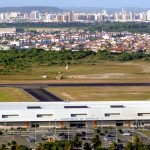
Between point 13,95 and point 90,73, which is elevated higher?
point 90,73

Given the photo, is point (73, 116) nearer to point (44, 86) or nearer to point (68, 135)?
point (68, 135)

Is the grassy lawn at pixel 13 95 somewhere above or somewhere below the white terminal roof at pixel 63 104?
below

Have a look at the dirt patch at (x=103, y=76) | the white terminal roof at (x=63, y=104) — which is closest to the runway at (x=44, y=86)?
the white terminal roof at (x=63, y=104)

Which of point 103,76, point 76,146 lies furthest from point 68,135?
point 103,76

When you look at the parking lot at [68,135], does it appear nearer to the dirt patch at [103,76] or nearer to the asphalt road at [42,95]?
the asphalt road at [42,95]

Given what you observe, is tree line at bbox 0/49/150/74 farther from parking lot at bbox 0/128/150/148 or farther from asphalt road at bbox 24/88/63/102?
parking lot at bbox 0/128/150/148

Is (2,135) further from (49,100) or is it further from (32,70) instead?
(32,70)
